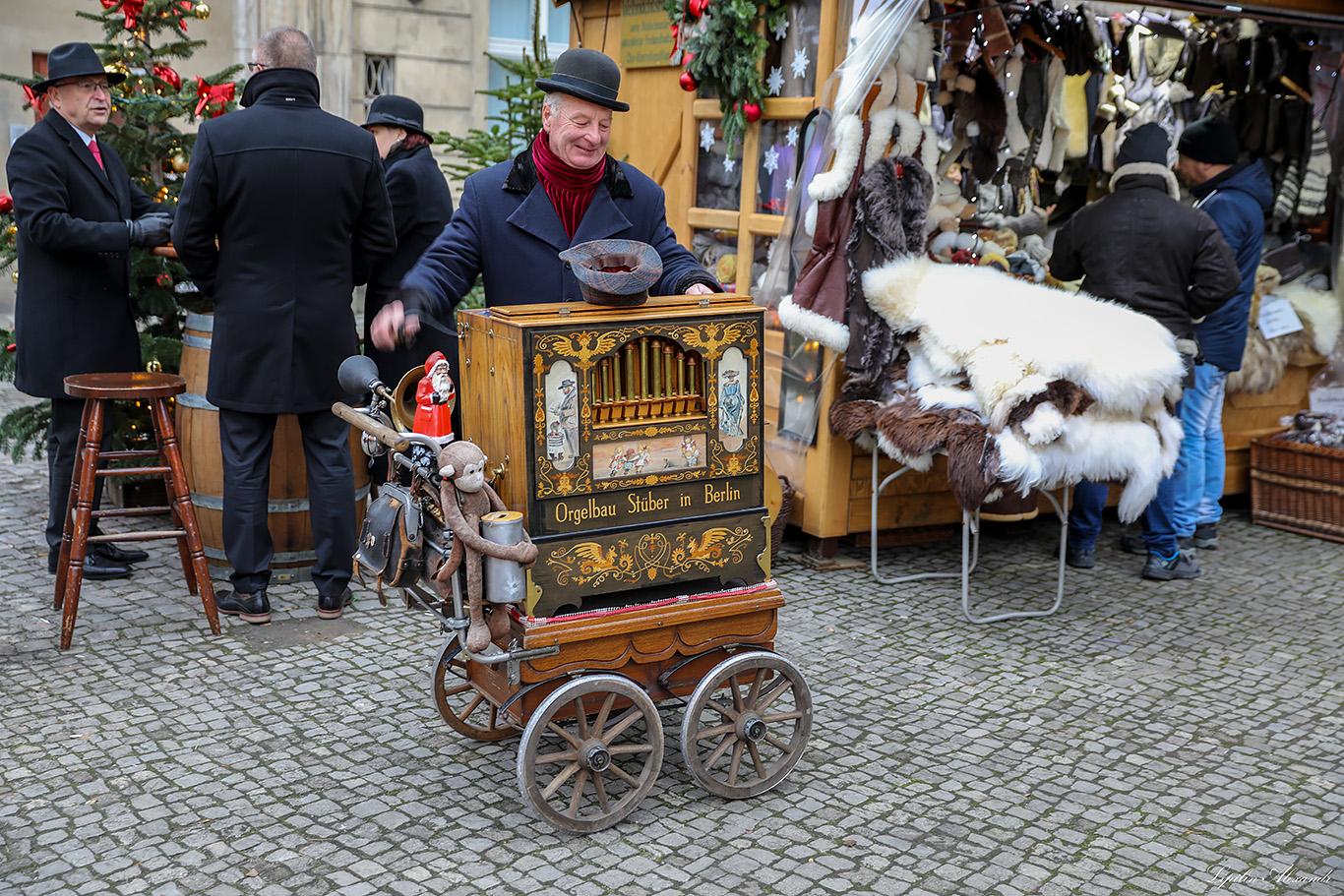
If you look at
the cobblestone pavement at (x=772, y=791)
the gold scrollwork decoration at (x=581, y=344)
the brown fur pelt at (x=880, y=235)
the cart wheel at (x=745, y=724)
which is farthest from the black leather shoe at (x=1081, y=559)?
the gold scrollwork decoration at (x=581, y=344)

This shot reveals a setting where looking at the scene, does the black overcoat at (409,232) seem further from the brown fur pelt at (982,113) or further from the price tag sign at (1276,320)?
the price tag sign at (1276,320)

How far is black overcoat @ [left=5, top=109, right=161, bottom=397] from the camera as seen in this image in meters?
4.67

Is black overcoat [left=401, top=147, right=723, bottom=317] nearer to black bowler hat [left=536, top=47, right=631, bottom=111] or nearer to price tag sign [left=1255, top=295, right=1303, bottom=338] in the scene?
black bowler hat [left=536, top=47, right=631, bottom=111]

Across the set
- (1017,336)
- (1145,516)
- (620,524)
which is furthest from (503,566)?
(1145,516)

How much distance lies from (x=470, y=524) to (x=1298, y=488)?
206 inches

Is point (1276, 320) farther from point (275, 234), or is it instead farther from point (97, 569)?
point (97, 569)

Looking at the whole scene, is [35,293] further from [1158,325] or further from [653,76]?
[1158,325]

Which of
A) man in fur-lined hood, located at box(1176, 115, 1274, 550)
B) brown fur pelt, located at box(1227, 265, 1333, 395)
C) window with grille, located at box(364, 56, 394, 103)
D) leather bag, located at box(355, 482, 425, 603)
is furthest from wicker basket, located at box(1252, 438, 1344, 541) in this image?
window with grille, located at box(364, 56, 394, 103)

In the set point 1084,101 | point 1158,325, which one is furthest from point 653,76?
point 1158,325

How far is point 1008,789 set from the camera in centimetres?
348

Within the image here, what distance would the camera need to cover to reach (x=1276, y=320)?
6.56 meters

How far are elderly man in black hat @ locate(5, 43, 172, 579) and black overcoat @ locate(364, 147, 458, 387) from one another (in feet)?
3.36

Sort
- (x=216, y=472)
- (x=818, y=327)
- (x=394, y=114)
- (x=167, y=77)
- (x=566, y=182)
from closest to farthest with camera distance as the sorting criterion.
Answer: (x=566, y=182)
(x=216, y=472)
(x=818, y=327)
(x=167, y=77)
(x=394, y=114)

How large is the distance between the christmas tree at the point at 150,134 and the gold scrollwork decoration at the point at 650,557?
3.35m
